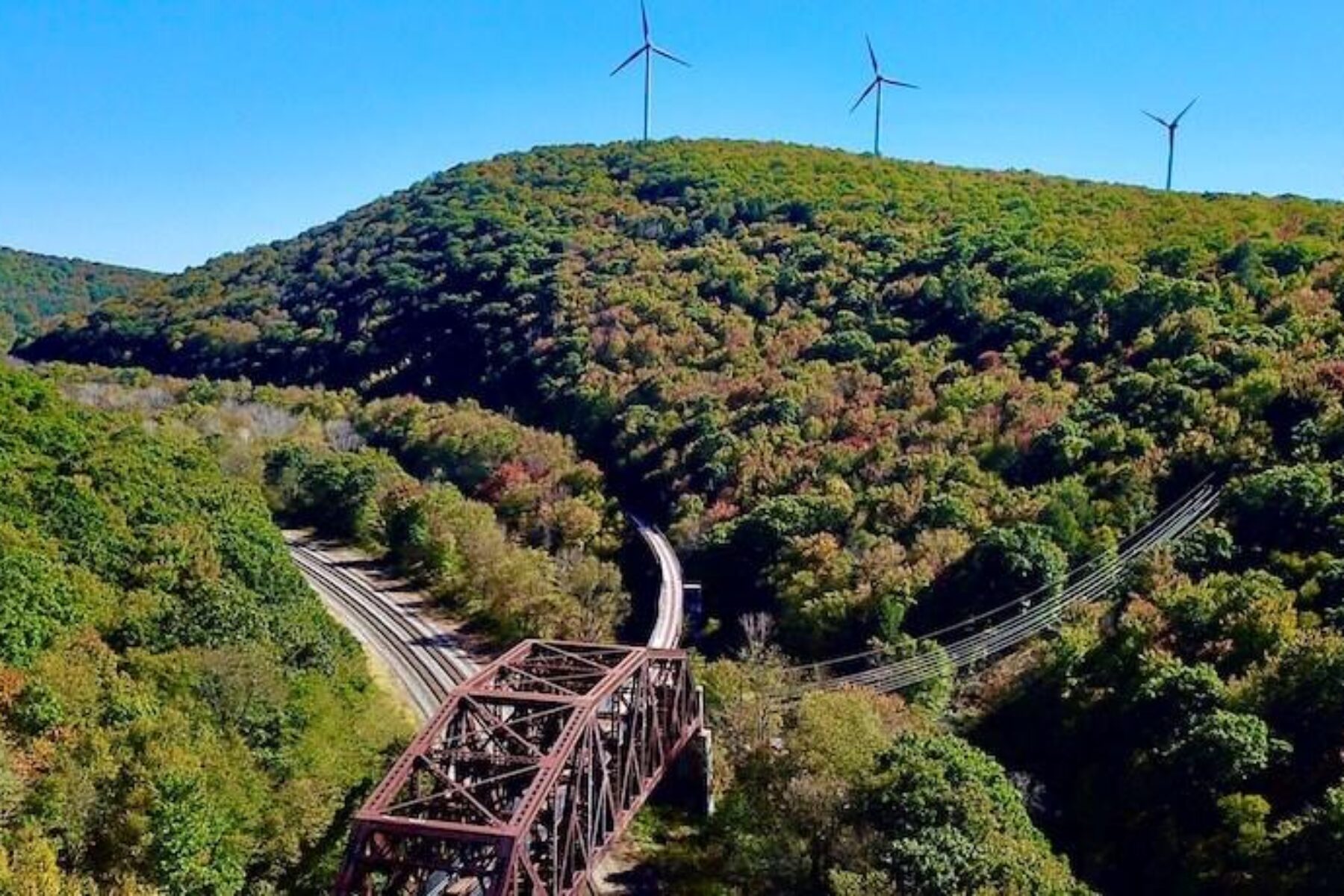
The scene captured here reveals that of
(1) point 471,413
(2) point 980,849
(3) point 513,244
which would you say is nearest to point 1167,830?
(2) point 980,849

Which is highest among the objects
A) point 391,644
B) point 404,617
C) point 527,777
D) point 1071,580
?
point 1071,580

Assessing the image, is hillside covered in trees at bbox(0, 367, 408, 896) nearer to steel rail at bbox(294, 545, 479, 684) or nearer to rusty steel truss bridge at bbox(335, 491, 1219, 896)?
rusty steel truss bridge at bbox(335, 491, 1219, 896)

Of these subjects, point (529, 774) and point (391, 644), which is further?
point (391, 644)

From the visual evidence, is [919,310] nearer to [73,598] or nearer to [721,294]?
[721,294]

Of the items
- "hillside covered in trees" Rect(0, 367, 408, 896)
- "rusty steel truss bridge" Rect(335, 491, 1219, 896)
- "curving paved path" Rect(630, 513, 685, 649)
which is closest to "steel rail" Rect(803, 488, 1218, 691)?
"rusty steel truss bridge" Rect(335, 491, 1219, 896)

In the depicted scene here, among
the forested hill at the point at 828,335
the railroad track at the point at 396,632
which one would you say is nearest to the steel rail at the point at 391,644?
the railroad track at the point at 396,632

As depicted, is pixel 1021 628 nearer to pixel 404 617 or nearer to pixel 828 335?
pixel 404 617

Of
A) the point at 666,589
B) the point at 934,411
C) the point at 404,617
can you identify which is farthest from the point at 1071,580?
the point at 404,617
